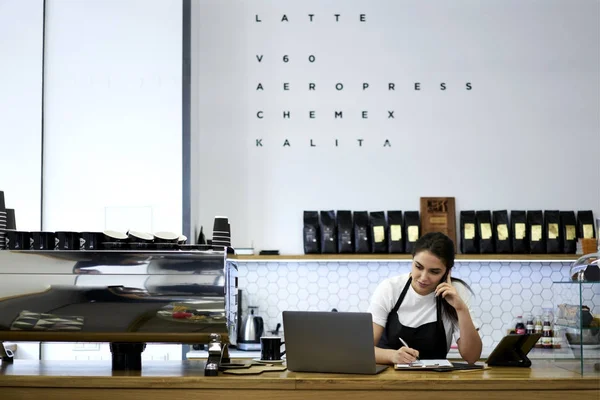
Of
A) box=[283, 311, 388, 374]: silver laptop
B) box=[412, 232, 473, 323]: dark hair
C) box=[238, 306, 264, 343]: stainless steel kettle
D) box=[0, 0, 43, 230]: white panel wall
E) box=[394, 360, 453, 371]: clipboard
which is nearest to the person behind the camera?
box=[283, 311, 388, 374]: silver laptop

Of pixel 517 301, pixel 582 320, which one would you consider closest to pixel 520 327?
pixel 517 301

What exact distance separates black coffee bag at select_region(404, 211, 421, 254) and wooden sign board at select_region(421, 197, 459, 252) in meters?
0.06

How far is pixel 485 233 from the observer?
4691 millimetres

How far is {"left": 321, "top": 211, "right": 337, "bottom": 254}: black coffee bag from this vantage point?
15.4ft

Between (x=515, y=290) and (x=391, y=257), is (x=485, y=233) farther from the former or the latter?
(x=391, y=257)

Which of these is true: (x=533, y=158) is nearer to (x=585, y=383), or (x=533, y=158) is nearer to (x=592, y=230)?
(x=592, y=230)

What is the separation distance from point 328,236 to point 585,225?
1.50 metres

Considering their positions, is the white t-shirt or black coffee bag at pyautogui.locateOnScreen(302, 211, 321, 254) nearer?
the white t-shirt

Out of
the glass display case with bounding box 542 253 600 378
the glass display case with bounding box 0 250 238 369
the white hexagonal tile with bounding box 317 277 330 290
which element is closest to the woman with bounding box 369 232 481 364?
the glass display case with bounding box 542 253 600 378

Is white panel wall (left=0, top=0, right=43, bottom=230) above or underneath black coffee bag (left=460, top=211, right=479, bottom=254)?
above

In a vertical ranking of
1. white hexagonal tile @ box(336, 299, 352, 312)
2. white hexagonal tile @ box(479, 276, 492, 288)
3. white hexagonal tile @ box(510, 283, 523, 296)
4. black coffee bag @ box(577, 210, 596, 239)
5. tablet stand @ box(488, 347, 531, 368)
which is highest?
black coffee bag @ box(577, 210, 596, 239)

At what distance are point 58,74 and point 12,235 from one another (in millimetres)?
1864

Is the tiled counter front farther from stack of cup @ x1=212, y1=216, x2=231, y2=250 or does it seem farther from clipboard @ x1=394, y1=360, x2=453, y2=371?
clipboard @ x1=394, y1=360, x2=453, y2=371

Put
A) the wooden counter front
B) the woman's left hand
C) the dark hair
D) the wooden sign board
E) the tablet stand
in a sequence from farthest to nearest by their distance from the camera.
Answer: the wooden sign board
the dark hair
the woman's left hand
the tablet stand
the wooden counter front
